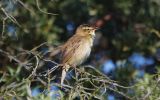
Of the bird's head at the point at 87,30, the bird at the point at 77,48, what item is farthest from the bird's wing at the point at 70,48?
the bird's head at the point at 87,30

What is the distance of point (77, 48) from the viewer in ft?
31.2

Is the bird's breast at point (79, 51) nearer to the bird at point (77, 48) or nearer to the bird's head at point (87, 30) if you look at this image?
the bird at point (77, 48)

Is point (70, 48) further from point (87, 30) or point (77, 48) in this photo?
point (87, 30)

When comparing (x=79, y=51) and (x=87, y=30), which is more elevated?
(x=87, y=30)

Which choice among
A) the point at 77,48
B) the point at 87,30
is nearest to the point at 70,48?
the point at 77,48

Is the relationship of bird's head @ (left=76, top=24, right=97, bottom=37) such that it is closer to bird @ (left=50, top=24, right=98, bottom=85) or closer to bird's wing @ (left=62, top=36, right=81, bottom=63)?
bird @ (left=50, top=24, right=98, bottom=85)

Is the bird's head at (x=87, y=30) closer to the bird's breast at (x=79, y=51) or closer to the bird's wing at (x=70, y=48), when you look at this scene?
the bird's breast at (x=79, y=51)

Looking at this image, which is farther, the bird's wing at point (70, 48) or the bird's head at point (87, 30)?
the bird's head at point (87, 30)

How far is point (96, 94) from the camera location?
273 inches

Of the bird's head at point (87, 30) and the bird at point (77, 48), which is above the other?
the bird's head at point (87, 30)

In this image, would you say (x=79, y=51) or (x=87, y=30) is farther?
(x=87, y=30)

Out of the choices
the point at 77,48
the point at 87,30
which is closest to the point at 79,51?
the point at 77,48

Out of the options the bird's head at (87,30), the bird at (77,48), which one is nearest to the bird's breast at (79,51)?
the bird at (77,48)

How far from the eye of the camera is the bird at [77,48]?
926 centimetres
